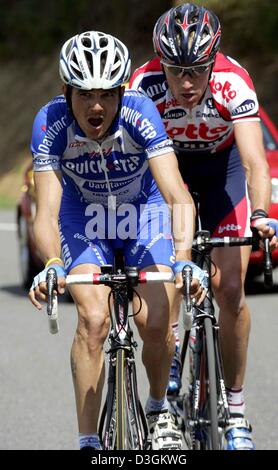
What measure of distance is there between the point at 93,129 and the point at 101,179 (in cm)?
37

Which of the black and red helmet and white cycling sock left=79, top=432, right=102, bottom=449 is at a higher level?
the black and red helmet

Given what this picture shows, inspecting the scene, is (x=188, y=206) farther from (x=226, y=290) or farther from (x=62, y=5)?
(x=62, y=5)

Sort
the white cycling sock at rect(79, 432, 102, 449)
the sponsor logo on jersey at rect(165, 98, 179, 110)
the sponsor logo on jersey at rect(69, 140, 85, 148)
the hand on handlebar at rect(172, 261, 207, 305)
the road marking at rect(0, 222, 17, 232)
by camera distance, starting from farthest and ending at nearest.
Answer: the road marking at rect(0, 222, 17, 232) < the sponsor logo on jersey at rect(165, 98, 179, 110) < the sponsor logo on jersey at rect(69, 140, 85, 148) < the white cycling sock at rect(79, 432, 102, 449) < the hand on handlebar at rect(172, 261, 207, 305)

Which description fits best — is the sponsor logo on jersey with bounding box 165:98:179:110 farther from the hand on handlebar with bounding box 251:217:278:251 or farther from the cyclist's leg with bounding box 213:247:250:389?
the hand on handlebar with bounding box 251:217:278:251

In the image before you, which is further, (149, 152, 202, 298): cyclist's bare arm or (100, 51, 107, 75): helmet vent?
(100, 51, 107, 75): helmet vent

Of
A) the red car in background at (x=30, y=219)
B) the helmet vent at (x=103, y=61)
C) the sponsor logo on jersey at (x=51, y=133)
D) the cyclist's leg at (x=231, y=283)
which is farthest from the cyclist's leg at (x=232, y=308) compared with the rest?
the red car in background at (x=30, y=219)

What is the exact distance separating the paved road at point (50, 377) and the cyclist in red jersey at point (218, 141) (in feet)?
2.74

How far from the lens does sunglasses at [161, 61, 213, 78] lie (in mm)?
6316

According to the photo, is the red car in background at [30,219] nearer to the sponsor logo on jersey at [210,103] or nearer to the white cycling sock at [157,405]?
the sponsor logo on jersey at [210,103]

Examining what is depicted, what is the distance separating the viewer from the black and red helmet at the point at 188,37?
20.7 ft

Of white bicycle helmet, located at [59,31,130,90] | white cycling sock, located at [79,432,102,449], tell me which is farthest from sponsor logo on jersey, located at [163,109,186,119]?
white cycling sock, located at [79,432,102,449]

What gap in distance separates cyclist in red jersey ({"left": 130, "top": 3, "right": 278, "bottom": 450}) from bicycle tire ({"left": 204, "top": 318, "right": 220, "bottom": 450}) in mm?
329
